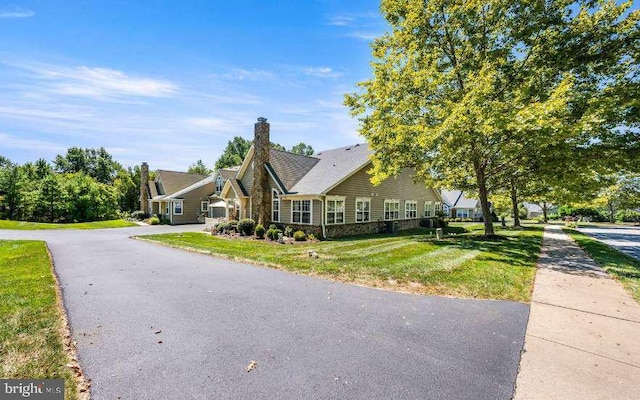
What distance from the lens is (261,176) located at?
73.3 ft

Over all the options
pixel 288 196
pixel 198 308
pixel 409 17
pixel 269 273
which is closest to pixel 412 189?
pixel 288 196

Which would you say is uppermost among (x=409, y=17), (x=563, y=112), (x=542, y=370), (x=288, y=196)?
(x=409, y=17)

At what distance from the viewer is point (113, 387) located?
3578 mm

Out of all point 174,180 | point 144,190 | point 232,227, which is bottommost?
point 232,227

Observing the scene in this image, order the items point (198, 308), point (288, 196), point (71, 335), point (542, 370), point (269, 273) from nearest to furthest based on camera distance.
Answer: point (542, 370)
point (71, 335)
point (198, 308)
point (269, 273)
point (288, 196)

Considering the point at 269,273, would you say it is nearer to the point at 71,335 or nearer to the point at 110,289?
the point at 110,289

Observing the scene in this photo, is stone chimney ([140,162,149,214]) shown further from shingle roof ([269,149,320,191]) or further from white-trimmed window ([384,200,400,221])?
white-trimmed window ([384,200,400,221])

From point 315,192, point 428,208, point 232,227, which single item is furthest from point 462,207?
point 232,227

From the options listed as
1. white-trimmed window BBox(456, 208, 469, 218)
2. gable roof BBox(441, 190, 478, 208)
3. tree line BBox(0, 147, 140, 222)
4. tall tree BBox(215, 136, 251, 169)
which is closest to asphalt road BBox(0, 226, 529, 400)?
tree line BBox(0, 147, 140, 222)

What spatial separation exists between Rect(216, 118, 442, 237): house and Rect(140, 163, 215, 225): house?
11.3 metres

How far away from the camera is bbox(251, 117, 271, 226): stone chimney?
2219 cm

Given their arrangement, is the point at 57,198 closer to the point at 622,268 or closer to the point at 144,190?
the point at 144,190

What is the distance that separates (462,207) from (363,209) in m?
38.6

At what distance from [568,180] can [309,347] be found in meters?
16.4
